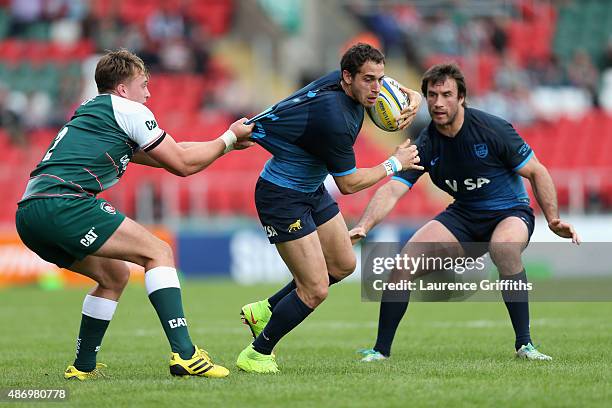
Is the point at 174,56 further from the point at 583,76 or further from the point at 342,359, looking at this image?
the point at 342,359

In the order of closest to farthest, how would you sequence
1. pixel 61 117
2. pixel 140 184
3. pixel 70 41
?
pixel 140 184, pixel 61 117, pixel 70 41

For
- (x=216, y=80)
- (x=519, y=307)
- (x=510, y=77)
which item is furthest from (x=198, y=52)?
(x=519, y=307)

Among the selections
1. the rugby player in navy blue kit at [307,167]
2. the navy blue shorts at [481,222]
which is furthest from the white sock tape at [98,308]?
the navy blue shorts at [481,222]

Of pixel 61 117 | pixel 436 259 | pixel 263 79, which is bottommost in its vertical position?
pixel 436 259

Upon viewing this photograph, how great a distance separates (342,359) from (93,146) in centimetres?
303

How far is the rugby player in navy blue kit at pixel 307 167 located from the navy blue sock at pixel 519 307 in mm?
1446

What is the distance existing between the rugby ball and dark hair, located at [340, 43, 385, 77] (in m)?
0.41

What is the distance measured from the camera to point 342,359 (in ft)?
30.3

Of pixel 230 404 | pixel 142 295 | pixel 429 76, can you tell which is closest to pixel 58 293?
pixel 142 295

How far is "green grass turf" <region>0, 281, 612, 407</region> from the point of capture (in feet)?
22.5

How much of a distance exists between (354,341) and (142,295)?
791 cm

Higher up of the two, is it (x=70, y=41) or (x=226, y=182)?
(x=70, y=41)

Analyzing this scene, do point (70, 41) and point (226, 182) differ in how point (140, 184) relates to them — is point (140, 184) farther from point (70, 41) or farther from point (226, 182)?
point (70, 41)

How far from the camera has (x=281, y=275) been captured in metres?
20.8
